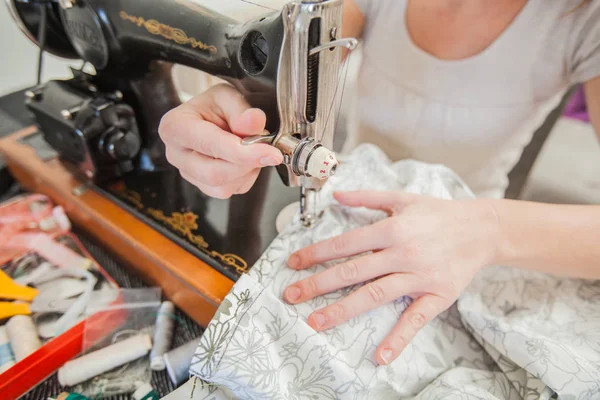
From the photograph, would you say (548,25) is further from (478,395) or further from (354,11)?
(478,395)

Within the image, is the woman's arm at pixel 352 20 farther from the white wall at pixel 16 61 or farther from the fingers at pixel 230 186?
the white wall at pixel 16 61

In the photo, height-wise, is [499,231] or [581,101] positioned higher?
[499,231]

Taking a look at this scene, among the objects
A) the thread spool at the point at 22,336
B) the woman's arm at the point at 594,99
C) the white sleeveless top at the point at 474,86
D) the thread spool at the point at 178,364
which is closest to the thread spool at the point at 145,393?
the thread spool at the point at 178,364

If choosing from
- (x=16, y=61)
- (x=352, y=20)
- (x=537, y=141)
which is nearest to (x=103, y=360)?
(x=352, y=20)

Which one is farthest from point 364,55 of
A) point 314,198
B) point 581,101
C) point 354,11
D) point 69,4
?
point 581,101

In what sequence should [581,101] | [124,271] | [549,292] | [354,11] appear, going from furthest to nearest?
[581,101] → [354,11] → [124,271] → [549,292]

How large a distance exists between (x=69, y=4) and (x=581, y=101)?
2154 mm

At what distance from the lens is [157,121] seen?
69cm

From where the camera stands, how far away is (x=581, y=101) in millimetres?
1894

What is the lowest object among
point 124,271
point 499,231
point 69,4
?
point 124,271

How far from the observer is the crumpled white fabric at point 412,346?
0.43 m

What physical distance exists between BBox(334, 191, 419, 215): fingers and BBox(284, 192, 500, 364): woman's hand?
18 millimetres

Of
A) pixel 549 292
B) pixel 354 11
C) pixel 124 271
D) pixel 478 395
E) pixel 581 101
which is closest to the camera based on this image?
pixel 478 395

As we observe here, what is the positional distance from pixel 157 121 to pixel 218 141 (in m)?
0.29
